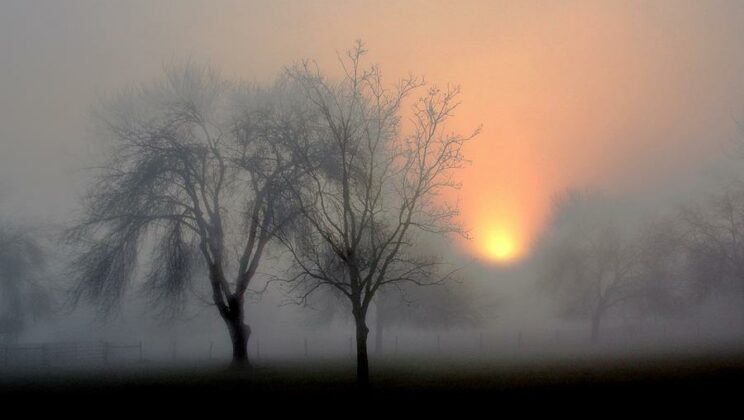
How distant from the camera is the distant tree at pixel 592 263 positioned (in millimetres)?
69875

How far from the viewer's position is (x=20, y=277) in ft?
193

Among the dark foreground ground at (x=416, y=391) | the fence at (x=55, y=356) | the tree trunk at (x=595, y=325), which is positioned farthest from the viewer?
the tree trunk at (x=595, y=325)

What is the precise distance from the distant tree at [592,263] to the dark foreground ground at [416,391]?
37094mm

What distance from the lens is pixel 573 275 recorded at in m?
70.6

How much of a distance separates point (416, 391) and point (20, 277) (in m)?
45.0

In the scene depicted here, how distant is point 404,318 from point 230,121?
101 ft

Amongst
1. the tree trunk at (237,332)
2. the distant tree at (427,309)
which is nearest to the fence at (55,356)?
the distant tree at (427,309)

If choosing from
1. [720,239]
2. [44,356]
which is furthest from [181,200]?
[720,239]

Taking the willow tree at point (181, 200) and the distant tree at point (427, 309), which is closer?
the willow tree at point (181, 200)

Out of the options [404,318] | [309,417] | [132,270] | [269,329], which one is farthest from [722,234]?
[269,329]

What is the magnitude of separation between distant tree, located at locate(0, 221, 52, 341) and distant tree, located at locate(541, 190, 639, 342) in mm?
43325

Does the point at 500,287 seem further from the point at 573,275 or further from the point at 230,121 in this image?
the point at 230,121

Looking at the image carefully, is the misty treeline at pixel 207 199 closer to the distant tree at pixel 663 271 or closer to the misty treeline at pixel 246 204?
the misty treeline at pixel 246 204

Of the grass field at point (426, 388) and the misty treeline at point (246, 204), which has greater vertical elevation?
the misty treeline at point (246, 204)
